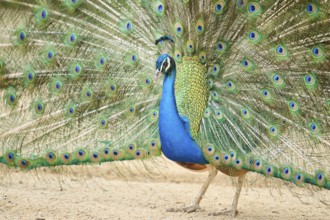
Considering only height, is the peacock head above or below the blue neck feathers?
above

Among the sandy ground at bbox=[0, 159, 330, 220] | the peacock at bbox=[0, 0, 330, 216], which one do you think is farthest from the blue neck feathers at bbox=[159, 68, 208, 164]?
the sandy ground at bbox=[0, 159, 330, 220]

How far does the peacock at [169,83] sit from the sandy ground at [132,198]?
0.29m

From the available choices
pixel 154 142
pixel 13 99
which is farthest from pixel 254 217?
pixel 13 99

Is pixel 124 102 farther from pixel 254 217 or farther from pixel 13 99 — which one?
pixel 254 217

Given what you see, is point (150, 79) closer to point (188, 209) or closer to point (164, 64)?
point (164, 64)

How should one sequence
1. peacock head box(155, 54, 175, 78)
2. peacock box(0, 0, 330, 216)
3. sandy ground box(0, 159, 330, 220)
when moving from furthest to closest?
sandy ground box(0, 159, 330, 220) → peacock box(0, 0, 330, 216) → peacock head box(155, 54, 175, 78)

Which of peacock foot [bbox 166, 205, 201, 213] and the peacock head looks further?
peacock foot [bbox 166, 205, 201, 213]

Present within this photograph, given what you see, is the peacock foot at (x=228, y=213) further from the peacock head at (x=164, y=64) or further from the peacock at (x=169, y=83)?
the peacock head at (x=164, y=64)

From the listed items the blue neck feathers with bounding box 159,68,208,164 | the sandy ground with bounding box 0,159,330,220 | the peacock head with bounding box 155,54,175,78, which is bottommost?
the sandy ground with bounding box 0,159,330,220

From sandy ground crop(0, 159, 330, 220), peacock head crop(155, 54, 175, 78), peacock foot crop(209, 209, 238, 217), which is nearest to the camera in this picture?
peacock head crop(155, 54, 175, 78)

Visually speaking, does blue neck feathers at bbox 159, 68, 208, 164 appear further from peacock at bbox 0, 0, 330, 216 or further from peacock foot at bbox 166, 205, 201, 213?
peacock foot at bbox 166, 205, 201, 213

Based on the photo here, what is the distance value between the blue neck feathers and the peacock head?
6 centimetres

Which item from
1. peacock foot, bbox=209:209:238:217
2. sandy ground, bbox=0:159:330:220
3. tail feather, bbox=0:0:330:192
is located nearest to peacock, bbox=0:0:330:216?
tail feather, bbox=0:0:330:192

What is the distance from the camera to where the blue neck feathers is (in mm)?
5379
